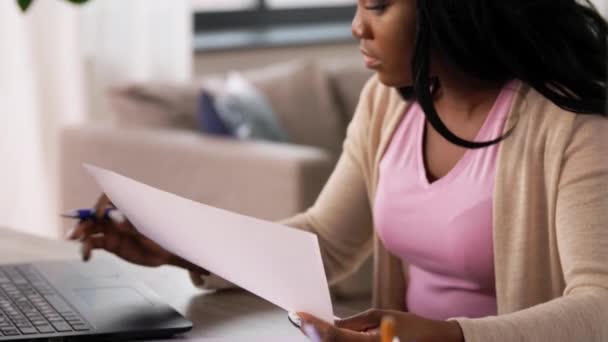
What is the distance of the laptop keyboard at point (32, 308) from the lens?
115 cm

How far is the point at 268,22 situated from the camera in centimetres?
454

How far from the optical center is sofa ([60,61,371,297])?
2934 mm

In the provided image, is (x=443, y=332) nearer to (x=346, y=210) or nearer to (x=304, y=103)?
(x=346, y=210)

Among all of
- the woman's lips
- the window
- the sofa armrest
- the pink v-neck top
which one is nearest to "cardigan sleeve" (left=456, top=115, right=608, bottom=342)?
the pink v-neck top

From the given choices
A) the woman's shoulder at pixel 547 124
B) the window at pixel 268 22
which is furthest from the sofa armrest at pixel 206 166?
the woman's shoulder at pixel 547 124

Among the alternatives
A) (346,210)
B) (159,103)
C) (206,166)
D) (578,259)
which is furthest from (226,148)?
(578,259)

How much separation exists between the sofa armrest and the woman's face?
5.07 feet

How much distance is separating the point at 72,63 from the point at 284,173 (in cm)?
110

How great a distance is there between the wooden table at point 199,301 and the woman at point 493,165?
0.12 ft

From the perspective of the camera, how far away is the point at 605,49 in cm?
131

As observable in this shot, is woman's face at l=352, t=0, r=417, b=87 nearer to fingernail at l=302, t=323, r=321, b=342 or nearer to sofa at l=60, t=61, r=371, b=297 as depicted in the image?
fingernail at l=302, t=323, r=321, b=342

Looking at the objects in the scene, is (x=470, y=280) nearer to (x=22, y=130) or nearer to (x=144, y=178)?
(x=144, y=178)

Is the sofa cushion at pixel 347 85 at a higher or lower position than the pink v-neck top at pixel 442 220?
lower

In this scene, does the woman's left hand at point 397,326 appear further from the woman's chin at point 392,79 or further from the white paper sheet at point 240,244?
the woman's chin at point 392,79
